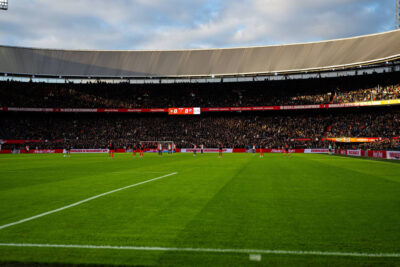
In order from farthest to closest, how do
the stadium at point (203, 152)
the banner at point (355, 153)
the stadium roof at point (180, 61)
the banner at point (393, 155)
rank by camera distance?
the stadium roof at point (180, 61), the banner at point (355, 153), the banner at point (393, 155), the stadium at point (203, 152)

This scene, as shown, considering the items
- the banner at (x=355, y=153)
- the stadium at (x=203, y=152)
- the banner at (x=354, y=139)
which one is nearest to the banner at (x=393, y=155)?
the stadium at (x=203, y=152)

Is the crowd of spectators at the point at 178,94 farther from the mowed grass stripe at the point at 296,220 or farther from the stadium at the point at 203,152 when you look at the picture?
the mowed grass stripe at the point at 296,220

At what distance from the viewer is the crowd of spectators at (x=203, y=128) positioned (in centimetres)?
5566

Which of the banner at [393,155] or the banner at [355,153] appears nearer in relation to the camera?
the banner at [393,155]

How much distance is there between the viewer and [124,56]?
71.0 m

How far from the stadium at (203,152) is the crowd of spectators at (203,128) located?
0.35 metres

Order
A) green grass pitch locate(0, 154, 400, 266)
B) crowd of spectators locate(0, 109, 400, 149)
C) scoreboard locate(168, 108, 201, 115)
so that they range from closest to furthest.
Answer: green grass pitch locate(0, 154, 400, 266), crowd of spectators locate(0, 109, 400, 149), scoreboard locate(168, 108, 201, 115)

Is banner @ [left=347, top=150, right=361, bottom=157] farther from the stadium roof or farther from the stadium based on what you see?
the stadium roof

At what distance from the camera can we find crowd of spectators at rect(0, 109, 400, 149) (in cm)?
5566

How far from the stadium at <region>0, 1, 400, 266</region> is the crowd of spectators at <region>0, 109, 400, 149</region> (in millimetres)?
351

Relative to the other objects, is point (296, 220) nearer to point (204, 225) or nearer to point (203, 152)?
point (204, 225)

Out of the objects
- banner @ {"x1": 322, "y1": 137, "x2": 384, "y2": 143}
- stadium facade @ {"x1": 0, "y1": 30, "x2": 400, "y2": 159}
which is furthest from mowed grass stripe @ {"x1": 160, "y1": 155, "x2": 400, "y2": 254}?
stadium facade @ {"x1": 0, "y1": 30, "x2": 400, "y2": 159}

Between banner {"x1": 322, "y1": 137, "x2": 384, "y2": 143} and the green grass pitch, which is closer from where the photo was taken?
the green grass pitch

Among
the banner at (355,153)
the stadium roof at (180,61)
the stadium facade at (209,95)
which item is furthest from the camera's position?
the stadium roof at (180,61)
